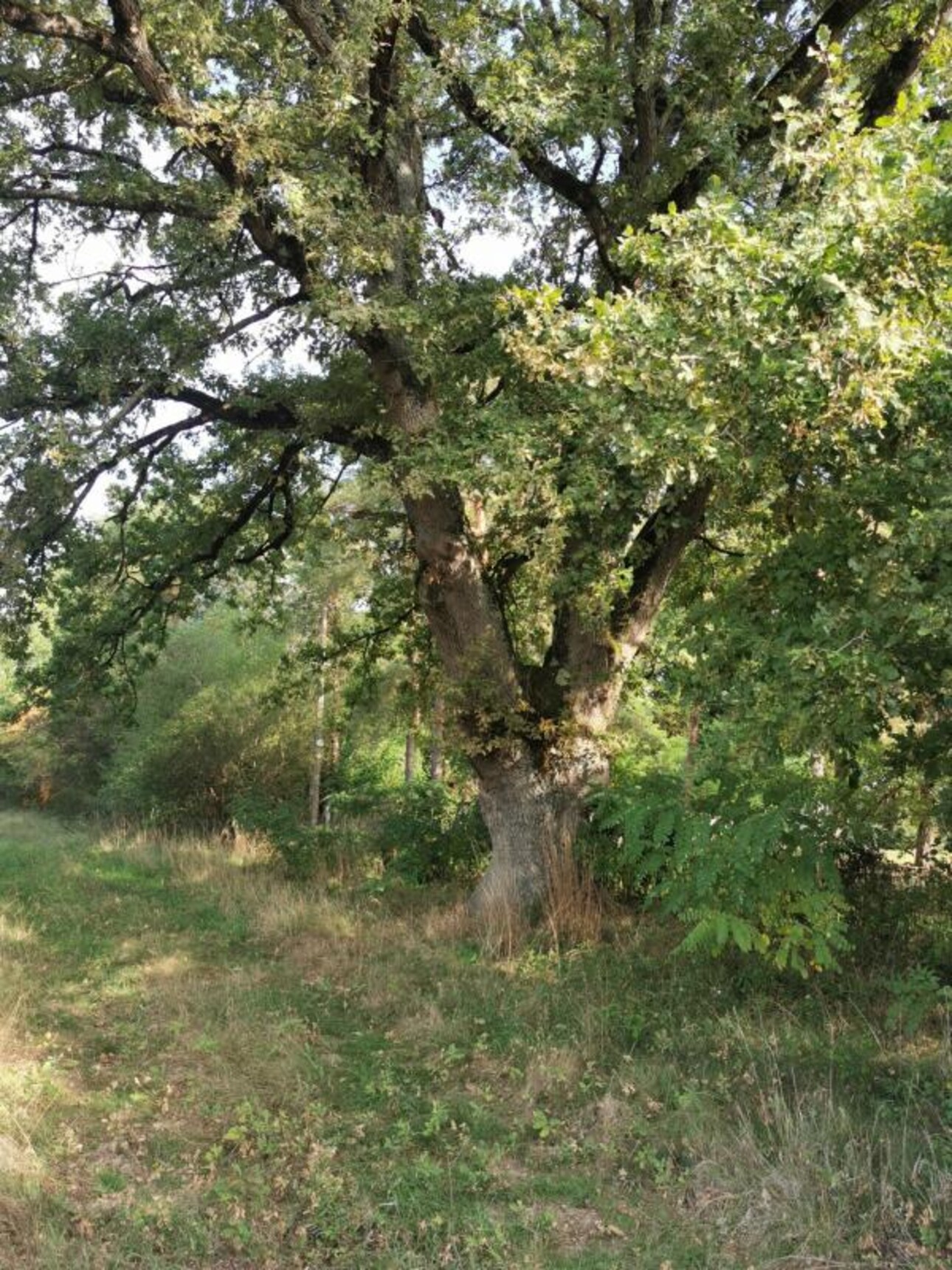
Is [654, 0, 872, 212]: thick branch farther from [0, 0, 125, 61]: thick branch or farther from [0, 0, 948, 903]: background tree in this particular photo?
[0, 0, 125, 61]: thick branch

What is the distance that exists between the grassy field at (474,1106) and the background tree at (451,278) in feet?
7.06

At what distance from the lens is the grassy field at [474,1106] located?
12.7 feet

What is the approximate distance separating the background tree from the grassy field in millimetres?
2152

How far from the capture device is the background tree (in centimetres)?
665

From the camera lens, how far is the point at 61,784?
84.0ft

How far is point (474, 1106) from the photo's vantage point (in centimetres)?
510

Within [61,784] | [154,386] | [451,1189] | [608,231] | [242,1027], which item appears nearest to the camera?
[451,1189]

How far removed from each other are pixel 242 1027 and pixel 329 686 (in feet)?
22.3

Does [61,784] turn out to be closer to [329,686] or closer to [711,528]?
[329,686]

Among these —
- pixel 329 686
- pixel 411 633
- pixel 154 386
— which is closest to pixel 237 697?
pixel 329 686

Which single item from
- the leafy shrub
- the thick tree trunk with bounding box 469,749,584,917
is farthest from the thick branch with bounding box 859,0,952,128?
the leafy shrub

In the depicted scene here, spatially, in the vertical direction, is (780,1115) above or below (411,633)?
below

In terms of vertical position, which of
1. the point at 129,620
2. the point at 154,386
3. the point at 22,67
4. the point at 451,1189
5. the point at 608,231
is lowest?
the point at 451,1189

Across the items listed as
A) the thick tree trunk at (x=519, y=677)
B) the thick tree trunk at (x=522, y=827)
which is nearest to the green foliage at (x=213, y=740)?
the thick tree trunk at (x=519, y=677)
